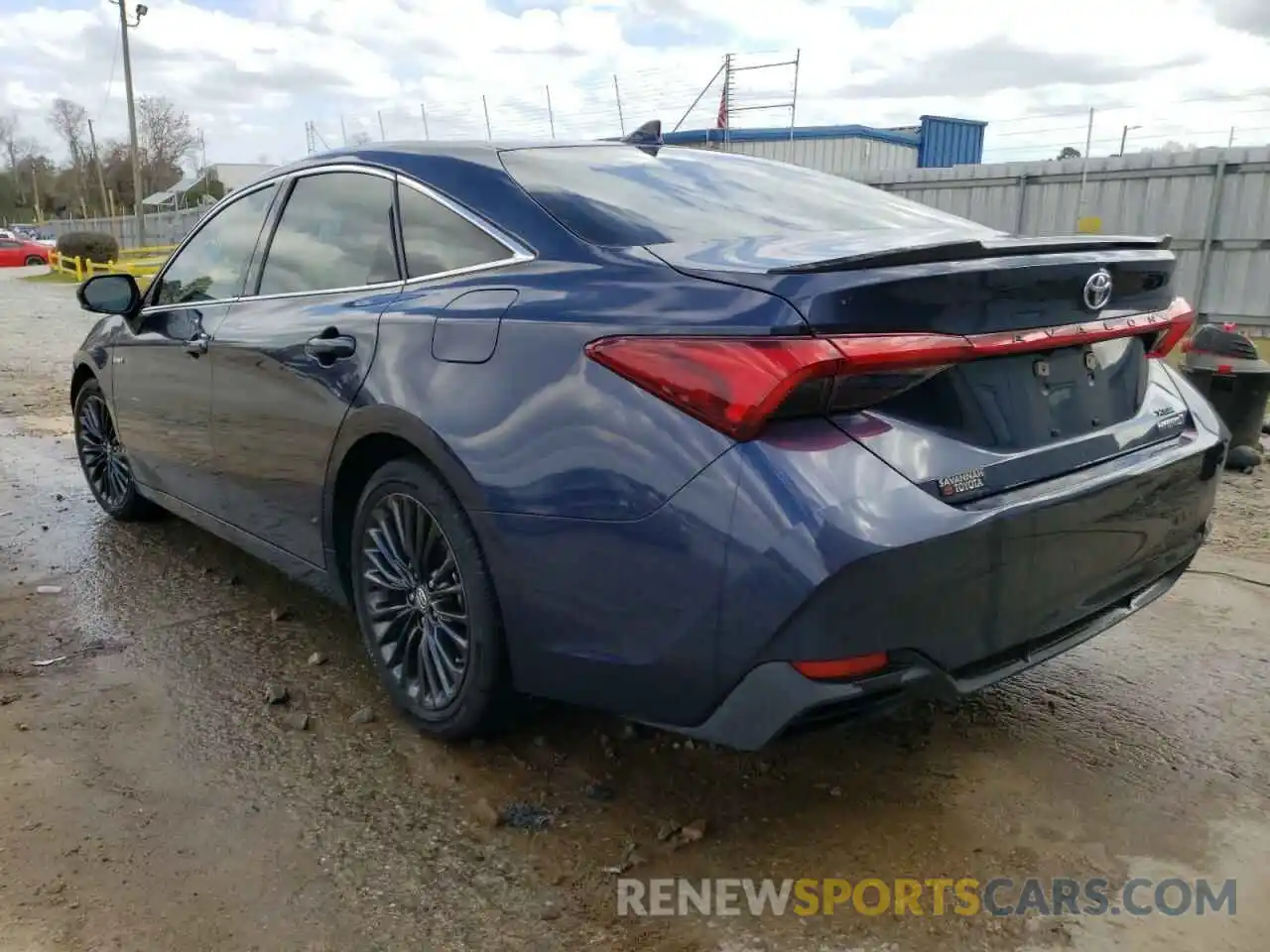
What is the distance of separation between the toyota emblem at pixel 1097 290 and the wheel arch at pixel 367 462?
1.49m

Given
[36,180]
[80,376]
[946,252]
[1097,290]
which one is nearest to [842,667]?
[946,252]

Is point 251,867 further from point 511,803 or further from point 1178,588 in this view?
point 1178,588

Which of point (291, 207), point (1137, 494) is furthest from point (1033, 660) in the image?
point (291, 207)

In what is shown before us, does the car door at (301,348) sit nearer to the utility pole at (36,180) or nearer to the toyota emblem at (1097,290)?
the toyota emblem at (1097,290)

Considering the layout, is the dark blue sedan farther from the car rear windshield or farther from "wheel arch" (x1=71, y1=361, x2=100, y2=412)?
"wheel arch" (x1=71, y1=361, x2=100, y2=412)

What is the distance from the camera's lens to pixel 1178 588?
4094 mm

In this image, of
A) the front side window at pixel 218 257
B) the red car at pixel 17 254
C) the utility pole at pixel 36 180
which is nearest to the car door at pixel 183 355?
the front side window at pixel 218 257

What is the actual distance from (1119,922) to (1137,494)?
37.5 inches

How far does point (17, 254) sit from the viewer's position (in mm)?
40188

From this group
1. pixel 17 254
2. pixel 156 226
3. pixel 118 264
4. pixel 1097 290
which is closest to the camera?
pixel 1097 290

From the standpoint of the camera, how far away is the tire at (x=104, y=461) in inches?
193

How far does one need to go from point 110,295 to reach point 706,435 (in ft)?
10.9

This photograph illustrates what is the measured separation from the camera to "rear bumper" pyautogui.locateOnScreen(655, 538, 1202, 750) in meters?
2.01

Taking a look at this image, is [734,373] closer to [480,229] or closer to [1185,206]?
[480,229]
